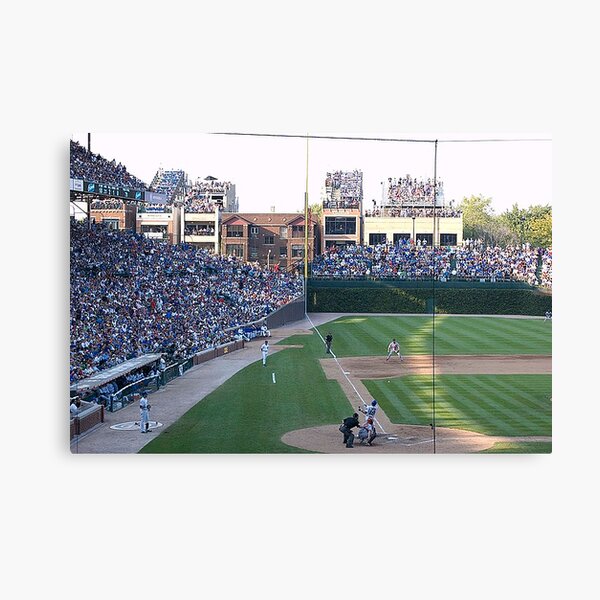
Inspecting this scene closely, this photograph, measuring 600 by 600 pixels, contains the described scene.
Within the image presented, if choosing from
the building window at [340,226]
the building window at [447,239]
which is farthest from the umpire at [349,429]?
the building window at [340,226]

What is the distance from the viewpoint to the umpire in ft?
57.4

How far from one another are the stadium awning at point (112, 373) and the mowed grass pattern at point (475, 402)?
16.7 ft

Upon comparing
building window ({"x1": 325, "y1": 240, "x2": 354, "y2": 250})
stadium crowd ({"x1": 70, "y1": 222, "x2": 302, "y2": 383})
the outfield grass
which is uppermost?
building window ({"x1": 325, "y1": 240, "x2": 354, "y2": 250})

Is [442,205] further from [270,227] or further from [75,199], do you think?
[75,199]

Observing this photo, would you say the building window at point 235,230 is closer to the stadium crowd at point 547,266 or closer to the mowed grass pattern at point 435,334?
the mowed grass pattern at point 435,334

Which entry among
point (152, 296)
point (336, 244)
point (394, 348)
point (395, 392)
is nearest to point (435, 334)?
point (394, 348)

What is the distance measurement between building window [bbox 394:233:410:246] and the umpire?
14.5 ft

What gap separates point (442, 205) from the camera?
63.4 ft

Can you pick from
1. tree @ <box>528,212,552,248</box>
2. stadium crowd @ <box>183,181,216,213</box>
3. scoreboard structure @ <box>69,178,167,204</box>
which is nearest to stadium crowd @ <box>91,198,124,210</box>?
scoreboard structure @ <box>69,178,167,204</box>

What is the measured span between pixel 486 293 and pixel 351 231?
142 inches

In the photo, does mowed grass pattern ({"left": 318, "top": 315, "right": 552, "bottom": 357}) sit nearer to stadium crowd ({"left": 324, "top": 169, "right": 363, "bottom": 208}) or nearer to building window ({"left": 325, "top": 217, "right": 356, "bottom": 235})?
building window ({"left": 325, "top": 217, "right": 356, "bottom": 235})

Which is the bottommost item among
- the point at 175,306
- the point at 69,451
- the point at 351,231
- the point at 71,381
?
the point at 69,451

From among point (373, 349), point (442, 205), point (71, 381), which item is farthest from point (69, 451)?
point (442, 205)

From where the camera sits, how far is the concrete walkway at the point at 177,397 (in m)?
17.4
